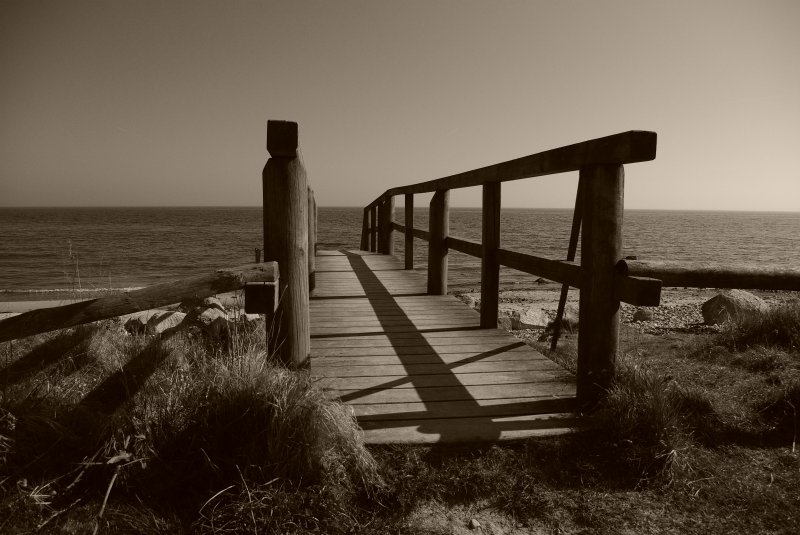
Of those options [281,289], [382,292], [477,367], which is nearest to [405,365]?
[477,367]

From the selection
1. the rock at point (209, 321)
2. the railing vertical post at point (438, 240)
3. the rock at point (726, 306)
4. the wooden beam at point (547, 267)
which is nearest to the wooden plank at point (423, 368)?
the wooden beam at point (547, 267)

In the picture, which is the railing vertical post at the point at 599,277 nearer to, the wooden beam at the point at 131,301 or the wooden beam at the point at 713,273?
the wooden beam at the point at 713,273

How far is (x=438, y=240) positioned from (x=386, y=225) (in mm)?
4869

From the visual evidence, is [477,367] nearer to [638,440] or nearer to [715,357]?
[638,440]

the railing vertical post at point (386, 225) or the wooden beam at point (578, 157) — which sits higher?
the wooden beam at point (578, 157)

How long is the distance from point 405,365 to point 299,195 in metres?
1.50

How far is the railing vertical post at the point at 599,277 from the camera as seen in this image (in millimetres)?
2705

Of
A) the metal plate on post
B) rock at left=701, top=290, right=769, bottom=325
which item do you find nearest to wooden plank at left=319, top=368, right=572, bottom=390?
the metal plate on post

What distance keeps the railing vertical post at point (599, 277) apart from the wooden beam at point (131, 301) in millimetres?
1700

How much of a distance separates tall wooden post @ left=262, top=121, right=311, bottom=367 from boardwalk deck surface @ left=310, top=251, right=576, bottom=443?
1.04 ft

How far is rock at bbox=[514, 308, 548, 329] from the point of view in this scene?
1032 centimetres

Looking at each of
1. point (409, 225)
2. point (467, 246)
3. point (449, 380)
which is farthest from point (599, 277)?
point (409, 225)

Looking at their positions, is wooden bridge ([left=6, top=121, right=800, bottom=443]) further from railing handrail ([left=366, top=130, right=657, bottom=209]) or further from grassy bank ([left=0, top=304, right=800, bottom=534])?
grassy bank ([left=0, top=304, right=800, bottom=534])

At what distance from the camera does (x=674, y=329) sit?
9477mm
